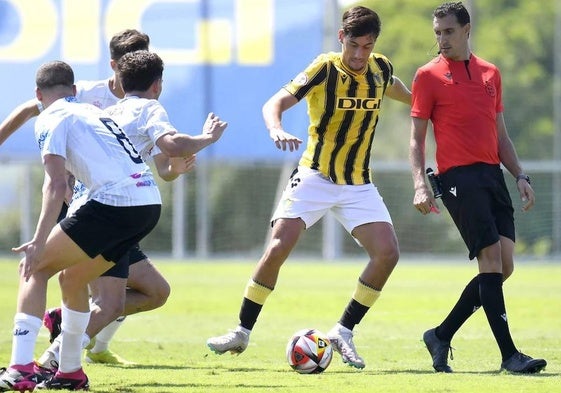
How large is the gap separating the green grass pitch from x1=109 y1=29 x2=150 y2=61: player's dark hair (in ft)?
7.67

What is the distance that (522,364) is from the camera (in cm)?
838

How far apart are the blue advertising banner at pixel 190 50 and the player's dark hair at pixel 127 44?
55.4 ft

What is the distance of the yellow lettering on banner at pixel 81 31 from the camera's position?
2666 centimetres

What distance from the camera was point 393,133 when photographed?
38.4 metres

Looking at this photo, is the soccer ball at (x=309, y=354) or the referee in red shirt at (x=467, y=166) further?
the soccer ball at (x=309, y=354)

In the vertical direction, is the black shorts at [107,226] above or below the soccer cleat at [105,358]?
above

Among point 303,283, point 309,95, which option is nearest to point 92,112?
point 309,95

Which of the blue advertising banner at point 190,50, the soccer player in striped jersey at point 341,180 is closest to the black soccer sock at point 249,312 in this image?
the soccer player in striped jersey at point 341,180

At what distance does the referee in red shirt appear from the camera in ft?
28.1

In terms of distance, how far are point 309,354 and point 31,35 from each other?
19568mm

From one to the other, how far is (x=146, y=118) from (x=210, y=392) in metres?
1.75

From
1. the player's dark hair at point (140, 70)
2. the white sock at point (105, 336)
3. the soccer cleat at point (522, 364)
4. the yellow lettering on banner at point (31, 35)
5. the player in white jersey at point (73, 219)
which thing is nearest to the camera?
the player in white jersey at point (73, 219)

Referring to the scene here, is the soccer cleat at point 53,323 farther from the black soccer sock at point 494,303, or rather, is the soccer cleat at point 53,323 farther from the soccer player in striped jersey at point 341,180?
the black soccer sock at point 494,303

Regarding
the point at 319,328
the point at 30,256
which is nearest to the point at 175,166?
the point at 30,256
